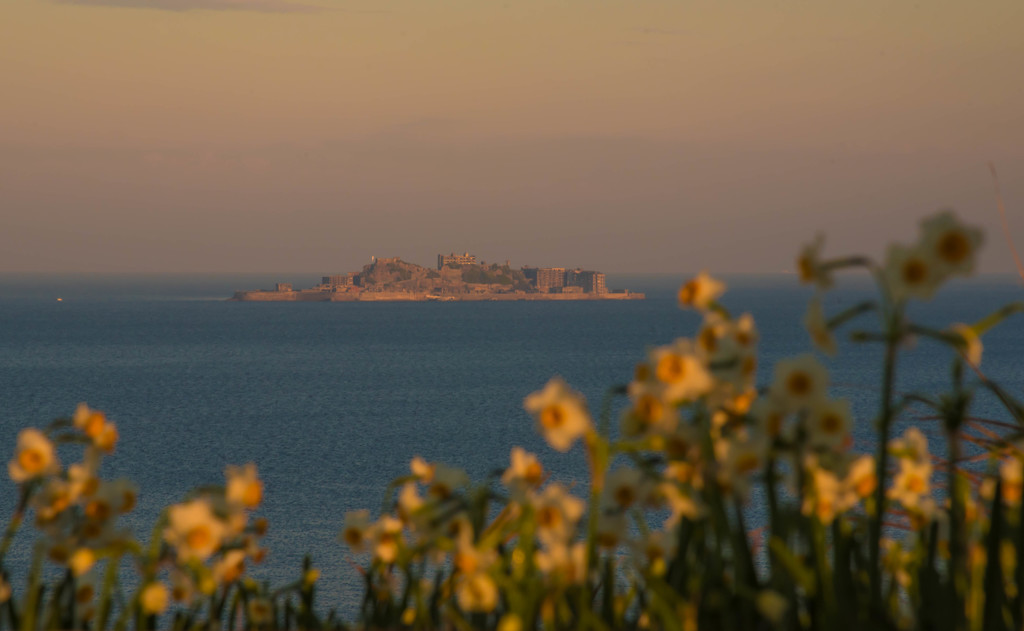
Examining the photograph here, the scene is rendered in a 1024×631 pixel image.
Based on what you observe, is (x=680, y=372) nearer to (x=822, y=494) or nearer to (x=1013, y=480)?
(x=822, y=494)

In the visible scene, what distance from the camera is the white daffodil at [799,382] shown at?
1.31m

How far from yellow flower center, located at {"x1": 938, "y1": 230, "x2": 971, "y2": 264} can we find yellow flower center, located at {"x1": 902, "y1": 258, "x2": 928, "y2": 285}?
0.03 metres

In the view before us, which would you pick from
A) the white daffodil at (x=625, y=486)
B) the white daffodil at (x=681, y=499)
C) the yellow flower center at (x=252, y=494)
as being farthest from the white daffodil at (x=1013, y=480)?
the yellow flower center at (x=252, y=494)

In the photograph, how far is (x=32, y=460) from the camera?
1.85 meters

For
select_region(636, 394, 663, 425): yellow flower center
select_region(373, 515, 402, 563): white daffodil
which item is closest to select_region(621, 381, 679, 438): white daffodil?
select_region(636, 394, 663, 425): yellow flower center

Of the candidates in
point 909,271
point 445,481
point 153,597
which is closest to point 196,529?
point 153,597

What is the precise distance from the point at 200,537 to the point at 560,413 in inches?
31.6

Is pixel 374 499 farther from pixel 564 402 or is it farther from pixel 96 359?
pixel 96 359

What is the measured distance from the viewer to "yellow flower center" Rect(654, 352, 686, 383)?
1302 millimetres

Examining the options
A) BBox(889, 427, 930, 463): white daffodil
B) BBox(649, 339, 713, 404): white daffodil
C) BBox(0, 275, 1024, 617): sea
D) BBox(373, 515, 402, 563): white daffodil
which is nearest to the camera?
BBox(649, 339, 713, 404): white daffodil

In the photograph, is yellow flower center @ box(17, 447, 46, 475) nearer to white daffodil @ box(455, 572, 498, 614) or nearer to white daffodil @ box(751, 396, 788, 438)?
white daffodil @ box(455, 572, 498, 614)

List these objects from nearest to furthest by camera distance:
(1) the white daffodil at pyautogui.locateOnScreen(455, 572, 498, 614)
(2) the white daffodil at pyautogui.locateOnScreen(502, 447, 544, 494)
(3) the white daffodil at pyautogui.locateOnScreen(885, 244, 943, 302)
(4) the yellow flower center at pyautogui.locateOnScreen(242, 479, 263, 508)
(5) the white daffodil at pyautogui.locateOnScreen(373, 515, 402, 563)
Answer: (3) the white daffodil at pyautogui.locateOnScreen(885, 244, 943, 302), (1) the white daffodil at pyautogui.locateOnScreen(455, 572, 498, 614), (2) the white daffodil at pyautogui.locateOnScreen(502, 447, 544, 494), (4) the yellow flower center at pyautogui.locateOnScreen(242, 479, 263, 508), (5) the white daffodil at pyautogui.locateOnScreen(373, 515, 402, 563)

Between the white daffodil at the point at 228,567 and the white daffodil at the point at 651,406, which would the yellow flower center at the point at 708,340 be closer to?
the white daffodil at the point at 651,406

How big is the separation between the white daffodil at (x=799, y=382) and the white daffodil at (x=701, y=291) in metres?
0.15
